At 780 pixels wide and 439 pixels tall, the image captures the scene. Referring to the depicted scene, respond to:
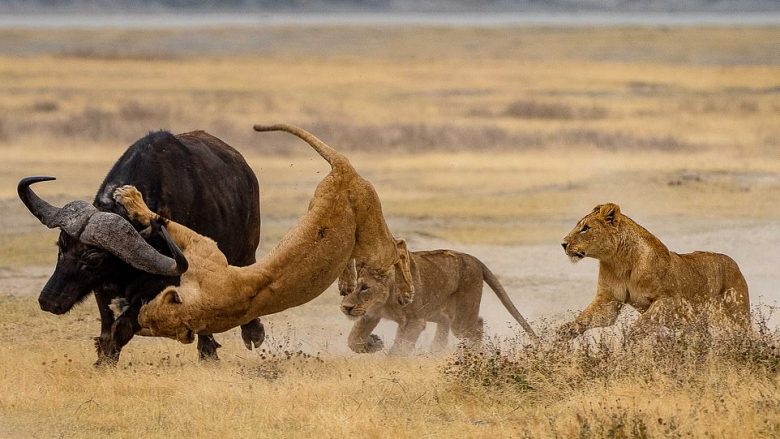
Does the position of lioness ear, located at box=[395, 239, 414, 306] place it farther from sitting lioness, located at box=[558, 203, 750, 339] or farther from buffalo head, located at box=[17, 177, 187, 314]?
buffalo head, located at box=[17, 177, 187, 314]

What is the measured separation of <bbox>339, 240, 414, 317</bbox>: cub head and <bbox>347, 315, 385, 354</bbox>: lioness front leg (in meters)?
0.10

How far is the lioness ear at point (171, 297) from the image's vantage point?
26.3 feet

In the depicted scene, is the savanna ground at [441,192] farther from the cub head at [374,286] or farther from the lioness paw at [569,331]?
the cub head at [374,286]

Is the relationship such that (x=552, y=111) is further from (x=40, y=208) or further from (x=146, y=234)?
(x=40, y=208)

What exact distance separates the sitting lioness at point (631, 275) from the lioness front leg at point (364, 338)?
219 cm

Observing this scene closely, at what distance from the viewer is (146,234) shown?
942cm

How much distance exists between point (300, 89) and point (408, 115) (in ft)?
26.3

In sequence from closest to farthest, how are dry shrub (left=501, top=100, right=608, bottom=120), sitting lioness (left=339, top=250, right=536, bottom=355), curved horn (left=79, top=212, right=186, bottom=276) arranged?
1. curved horn (left=79, top=212, right=186, bottom=276)
2. sitting lioness (left=339, top=250, right=536, bottom=355)
3. dry shrub (left=501, top=100, right=608, bottom=120)

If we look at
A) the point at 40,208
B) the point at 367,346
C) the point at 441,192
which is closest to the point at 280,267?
the point at 40,208

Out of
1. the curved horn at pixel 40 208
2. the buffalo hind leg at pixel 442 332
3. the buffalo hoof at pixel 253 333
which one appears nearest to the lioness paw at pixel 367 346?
the buffalo hoof at pixel 253 333

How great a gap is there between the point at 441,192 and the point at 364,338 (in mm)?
12671

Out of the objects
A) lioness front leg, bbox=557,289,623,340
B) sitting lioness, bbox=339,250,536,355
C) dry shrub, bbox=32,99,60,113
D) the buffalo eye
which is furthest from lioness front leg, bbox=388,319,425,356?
dry shrub, bbox=32,99,60,113

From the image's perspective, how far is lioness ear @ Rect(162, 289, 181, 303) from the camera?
8.03 metres

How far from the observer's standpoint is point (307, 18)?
301 ft
